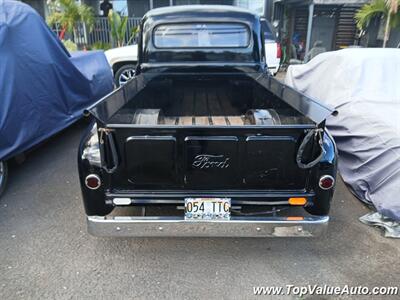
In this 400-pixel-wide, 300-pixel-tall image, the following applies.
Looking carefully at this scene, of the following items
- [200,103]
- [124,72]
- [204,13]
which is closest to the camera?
[200,103]

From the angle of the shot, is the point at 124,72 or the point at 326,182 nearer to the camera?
the point at 326,182

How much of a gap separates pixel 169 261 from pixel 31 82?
284 cm

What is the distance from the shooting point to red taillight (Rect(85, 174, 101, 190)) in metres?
2.45

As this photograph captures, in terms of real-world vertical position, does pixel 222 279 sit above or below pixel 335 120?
A: below

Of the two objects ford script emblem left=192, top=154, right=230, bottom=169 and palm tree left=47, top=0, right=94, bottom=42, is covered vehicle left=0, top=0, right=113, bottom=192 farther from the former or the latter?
palm tree left=47, top=0, right=94, bottom=42

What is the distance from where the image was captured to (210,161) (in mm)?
2385

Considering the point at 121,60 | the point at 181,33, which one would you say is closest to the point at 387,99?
the point at 181,33

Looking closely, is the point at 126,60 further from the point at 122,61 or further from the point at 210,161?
the point at 210,161

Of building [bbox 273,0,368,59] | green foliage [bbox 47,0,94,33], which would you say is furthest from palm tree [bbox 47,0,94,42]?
building [bbox 273,0,368,59]

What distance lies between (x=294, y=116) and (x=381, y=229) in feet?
4.70

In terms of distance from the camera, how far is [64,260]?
280 cm

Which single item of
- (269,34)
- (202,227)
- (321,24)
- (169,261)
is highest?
(321,24)

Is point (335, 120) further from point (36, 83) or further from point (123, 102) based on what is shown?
point (36, 83)

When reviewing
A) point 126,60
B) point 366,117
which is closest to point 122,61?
point 126,60
